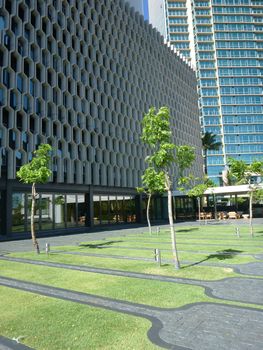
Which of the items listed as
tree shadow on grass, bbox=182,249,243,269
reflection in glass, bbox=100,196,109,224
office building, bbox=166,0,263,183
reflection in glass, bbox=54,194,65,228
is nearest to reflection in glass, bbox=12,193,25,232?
reflection in glass, bbox=54,194,65,228

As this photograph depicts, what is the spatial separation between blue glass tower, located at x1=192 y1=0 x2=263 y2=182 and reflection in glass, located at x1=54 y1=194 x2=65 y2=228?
74.3 metres

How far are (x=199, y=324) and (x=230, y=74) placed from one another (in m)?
109

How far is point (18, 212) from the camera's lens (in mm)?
28422

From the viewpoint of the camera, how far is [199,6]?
4205 inches

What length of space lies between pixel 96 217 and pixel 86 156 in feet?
26.3

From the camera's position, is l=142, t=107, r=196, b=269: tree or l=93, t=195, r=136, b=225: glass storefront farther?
l=93, t=195, r=136, b=225: glass storefront

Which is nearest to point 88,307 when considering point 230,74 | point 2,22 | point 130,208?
point 2,22

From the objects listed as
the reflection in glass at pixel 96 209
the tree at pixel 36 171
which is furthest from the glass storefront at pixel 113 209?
the tree at pixel 36 171

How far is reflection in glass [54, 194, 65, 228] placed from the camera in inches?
1292

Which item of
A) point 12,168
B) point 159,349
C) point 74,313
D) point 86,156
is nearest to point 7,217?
point 12,168

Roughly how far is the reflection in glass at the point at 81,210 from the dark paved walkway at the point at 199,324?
28348 mm

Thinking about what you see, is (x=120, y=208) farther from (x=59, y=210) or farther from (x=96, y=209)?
(x=59, y=210)

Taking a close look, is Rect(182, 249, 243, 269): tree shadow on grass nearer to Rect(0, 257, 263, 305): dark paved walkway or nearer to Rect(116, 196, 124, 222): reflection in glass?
Rect(0, 257, 263, 305): dark paved walkway

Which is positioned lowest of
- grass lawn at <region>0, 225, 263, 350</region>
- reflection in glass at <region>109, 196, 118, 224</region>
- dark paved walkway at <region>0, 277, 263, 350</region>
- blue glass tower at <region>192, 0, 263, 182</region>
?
dark paved walkway at <region>0, 277, 263, 350</region>
